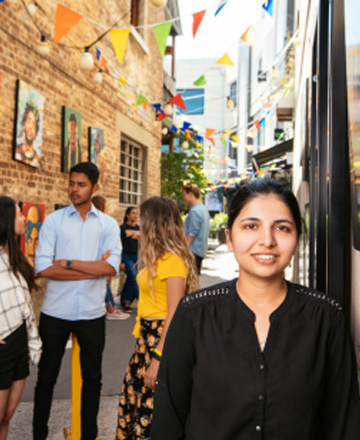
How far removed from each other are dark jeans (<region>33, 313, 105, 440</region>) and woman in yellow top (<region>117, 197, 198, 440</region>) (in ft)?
1.61

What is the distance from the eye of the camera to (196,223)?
7461mm

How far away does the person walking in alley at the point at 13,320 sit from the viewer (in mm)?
2607

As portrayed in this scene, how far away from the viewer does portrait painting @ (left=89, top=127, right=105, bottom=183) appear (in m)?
7.37

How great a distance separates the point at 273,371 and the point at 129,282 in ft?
20.8

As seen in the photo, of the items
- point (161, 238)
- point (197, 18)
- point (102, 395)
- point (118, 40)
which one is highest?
point (197, 18)

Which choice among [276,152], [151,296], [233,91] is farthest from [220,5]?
[233,91]

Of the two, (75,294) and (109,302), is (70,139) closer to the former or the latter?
(109,302)

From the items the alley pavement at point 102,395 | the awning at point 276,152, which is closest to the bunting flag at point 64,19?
the alley pavement at point 102,395

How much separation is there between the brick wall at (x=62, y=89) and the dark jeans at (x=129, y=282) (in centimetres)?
130

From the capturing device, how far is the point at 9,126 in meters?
5.15

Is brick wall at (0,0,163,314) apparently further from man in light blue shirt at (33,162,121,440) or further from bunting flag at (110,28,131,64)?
man in light blue shirt at (33,162,121,440)

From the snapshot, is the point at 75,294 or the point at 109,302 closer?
the point at 75,294

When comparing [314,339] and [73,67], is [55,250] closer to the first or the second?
[314,339]

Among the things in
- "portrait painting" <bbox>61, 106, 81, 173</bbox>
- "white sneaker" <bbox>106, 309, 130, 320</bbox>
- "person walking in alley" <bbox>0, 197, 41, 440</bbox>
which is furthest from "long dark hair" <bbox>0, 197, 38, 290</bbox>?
"white sneaker" <bbox>106, 309, 130, 320</bbox>
